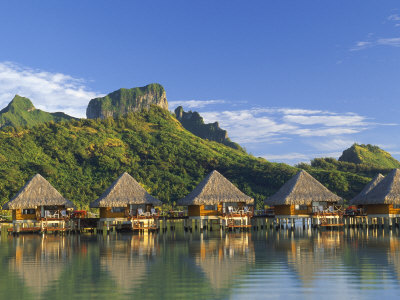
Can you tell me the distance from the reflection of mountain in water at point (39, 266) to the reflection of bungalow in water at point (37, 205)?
47.8 feet

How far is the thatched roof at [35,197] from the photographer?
39656mm

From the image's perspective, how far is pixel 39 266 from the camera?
18.5 m

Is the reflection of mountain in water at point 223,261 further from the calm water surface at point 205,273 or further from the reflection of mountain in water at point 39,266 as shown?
the reflection of mountain in water at point 39,266

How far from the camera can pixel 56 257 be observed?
70.4 ft

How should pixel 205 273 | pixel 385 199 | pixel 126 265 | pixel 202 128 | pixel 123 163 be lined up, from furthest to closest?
1. pixel 202 128
2. pixel 123 163
3. pixel 385 199
4. pixel 126 265
5. pixel 205 273

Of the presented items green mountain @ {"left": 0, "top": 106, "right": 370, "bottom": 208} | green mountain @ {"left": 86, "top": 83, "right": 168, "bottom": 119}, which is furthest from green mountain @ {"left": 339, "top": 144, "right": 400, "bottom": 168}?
green mountain @ {"left": 86, "top": 83, "right": 168, "bottom": 119}

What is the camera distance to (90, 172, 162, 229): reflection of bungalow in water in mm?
39375

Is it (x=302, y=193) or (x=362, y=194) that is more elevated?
(x=302, y=193)

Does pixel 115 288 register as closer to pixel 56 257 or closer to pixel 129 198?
pixel 56 257

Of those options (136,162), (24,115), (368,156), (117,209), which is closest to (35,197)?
(117,209)

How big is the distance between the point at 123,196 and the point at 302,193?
45.9 feet

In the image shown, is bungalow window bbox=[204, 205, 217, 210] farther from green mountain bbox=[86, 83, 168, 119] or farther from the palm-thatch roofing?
green mountain bbox=[86, 83, 168, 119]

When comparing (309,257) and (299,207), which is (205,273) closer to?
(309,257)

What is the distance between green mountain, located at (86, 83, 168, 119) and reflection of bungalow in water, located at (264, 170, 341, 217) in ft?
312
